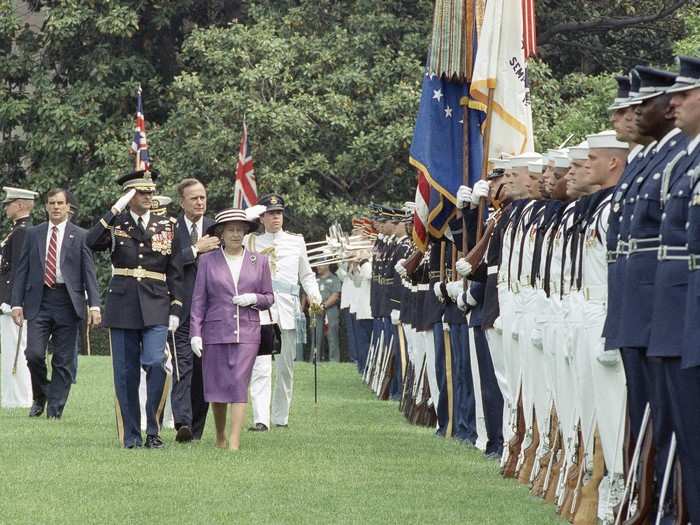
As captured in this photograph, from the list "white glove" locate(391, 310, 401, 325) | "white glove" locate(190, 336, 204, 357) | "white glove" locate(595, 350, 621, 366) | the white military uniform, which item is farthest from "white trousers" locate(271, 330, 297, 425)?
"white glove" locate(595, 350, 621, 366)

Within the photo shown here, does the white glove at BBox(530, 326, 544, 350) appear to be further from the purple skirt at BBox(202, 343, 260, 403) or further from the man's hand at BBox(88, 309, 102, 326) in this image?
the man's hand at BBox(88, 309, 102, 326)

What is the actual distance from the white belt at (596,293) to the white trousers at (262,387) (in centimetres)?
745

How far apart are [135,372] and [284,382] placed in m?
3.07

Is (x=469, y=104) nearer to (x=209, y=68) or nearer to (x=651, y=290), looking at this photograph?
(x=651, y=290)

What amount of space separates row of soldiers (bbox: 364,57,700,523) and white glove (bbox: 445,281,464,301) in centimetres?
3

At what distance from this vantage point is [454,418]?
16000 millimetres

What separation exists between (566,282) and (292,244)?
A: 26.1ft

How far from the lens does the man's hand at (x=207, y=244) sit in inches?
617

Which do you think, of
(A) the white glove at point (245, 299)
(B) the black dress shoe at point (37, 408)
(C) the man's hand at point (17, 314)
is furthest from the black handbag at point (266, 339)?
(B) the black dress shoe at point (37, 408)

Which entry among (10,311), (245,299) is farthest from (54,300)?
(245,299)

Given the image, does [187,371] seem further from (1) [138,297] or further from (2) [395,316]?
(2) [395,316]

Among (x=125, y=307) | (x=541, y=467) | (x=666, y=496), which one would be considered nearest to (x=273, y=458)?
(x=125, y=307)

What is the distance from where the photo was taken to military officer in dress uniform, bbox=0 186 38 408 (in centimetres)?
2022

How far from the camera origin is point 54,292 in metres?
18.8
